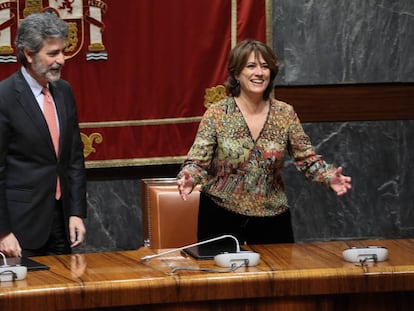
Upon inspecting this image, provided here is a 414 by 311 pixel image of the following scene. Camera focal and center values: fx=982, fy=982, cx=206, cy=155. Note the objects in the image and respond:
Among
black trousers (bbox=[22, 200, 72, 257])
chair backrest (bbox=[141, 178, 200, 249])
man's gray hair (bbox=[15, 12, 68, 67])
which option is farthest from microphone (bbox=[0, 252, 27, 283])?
chair backrest (bbox=[141, 178, 200, 249])

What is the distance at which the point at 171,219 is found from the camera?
4.05 m

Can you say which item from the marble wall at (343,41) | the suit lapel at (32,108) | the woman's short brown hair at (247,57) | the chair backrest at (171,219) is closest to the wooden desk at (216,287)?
the suit lapel at (32,108)

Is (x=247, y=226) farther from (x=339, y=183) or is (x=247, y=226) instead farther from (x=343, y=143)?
(x=343, y=143)

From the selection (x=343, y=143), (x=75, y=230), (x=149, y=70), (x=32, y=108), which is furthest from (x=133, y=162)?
(x=32, y=108)

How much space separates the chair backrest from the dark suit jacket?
16.8 inches

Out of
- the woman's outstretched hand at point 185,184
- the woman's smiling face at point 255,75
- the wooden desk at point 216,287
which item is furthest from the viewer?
the woman's smiling face at point 255,75

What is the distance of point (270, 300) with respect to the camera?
303 cm

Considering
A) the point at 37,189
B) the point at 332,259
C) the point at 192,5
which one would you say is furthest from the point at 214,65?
the point at 332,259

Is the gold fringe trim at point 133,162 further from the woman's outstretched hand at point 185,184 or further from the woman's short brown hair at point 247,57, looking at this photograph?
the woman's outstretched hand at point 185,184

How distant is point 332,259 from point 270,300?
32cm

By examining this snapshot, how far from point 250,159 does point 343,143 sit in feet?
6.07

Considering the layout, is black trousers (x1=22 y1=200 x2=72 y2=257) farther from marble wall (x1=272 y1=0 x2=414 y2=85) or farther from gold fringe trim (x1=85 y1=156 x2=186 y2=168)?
marble wall (x1=272 y1=0 x2=414 y2=85)

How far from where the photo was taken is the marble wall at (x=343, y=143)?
5336mm

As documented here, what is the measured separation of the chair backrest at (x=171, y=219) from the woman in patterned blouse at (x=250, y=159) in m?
0.19
